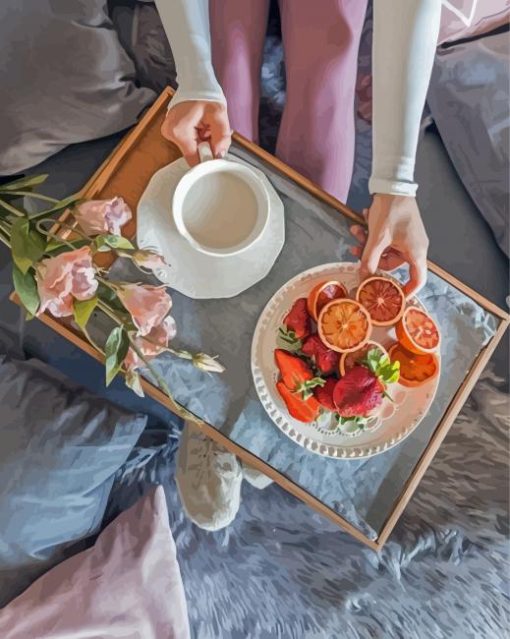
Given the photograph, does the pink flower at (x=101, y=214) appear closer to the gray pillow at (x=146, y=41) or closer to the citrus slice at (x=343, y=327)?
the citrus slice at (x=343, y=327)

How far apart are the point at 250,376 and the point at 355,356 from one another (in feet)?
0.41

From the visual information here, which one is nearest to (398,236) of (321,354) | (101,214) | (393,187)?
(393,187)

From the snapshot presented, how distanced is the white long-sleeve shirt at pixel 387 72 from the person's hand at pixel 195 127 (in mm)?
10

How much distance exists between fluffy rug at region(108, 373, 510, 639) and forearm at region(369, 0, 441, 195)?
364 mm

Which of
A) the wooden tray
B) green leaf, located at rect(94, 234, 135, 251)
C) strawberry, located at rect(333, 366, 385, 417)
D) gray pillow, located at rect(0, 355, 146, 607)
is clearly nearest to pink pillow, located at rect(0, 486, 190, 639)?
gray pillow, located at rect(0, 355, 146, 607)

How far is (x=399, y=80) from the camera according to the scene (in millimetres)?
793

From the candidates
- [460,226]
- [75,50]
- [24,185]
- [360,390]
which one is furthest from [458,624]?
[75,50]

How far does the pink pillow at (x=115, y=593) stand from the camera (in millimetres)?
846

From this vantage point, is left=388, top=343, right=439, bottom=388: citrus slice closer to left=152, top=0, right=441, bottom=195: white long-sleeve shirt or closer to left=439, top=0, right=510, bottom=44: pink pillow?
left=152, top=0, right=441, bottom=195: white long-sleeve shirt

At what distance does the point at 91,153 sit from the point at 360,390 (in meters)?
0.49

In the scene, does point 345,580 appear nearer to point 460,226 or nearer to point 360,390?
point 360,390

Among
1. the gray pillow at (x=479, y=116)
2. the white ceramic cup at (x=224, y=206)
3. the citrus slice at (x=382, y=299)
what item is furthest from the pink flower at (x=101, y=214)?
the gray pillow at (x=479, y=116)

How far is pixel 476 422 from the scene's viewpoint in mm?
993

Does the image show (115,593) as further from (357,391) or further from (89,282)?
(89,282)
